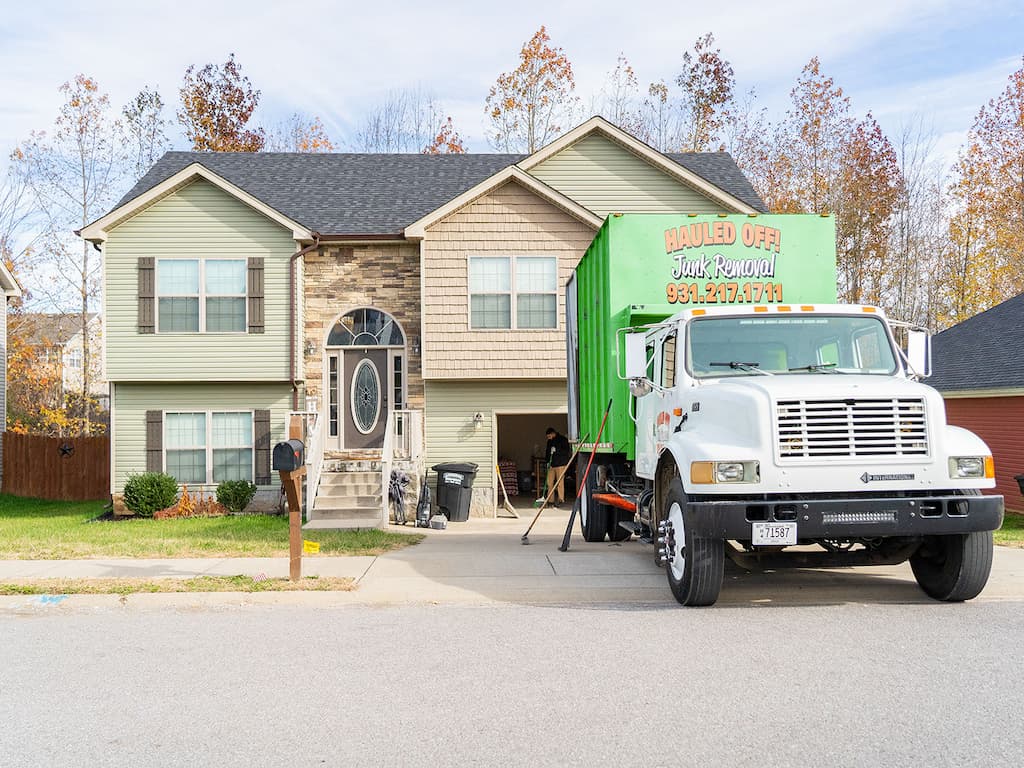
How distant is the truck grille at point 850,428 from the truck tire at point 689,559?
3.23 feet

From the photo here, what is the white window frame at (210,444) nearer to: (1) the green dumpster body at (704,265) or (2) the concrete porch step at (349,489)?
(2) the concrete porch step at (349,489)

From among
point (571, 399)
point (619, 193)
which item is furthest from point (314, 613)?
point (619, 193)

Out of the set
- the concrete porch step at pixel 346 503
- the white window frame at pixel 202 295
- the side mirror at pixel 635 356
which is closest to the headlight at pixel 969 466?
the side mirror at pixel 635 356

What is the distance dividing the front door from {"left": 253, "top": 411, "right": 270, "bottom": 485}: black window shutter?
5.14ft

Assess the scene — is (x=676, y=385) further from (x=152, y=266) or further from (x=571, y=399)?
(x=152, y=266)

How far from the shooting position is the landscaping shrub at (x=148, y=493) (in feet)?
58.6

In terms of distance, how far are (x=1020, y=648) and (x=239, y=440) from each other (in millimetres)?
15759

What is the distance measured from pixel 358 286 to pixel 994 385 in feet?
44.0

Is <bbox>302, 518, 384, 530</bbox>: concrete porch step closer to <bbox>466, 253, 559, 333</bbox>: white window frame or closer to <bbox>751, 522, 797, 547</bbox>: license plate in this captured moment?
<bbox>466, 253, 559, 333</bbox>: white window frame

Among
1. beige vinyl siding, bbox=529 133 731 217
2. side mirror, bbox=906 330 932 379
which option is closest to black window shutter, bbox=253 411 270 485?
beige vinyl siding, bbox=529 133 731 217

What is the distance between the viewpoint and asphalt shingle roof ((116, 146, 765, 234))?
1973 centimetres

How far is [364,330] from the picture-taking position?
63.3 ft

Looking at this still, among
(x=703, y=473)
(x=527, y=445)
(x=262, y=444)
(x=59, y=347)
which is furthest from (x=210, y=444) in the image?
(x=59, y=347)

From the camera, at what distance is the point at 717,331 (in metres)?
8.41
